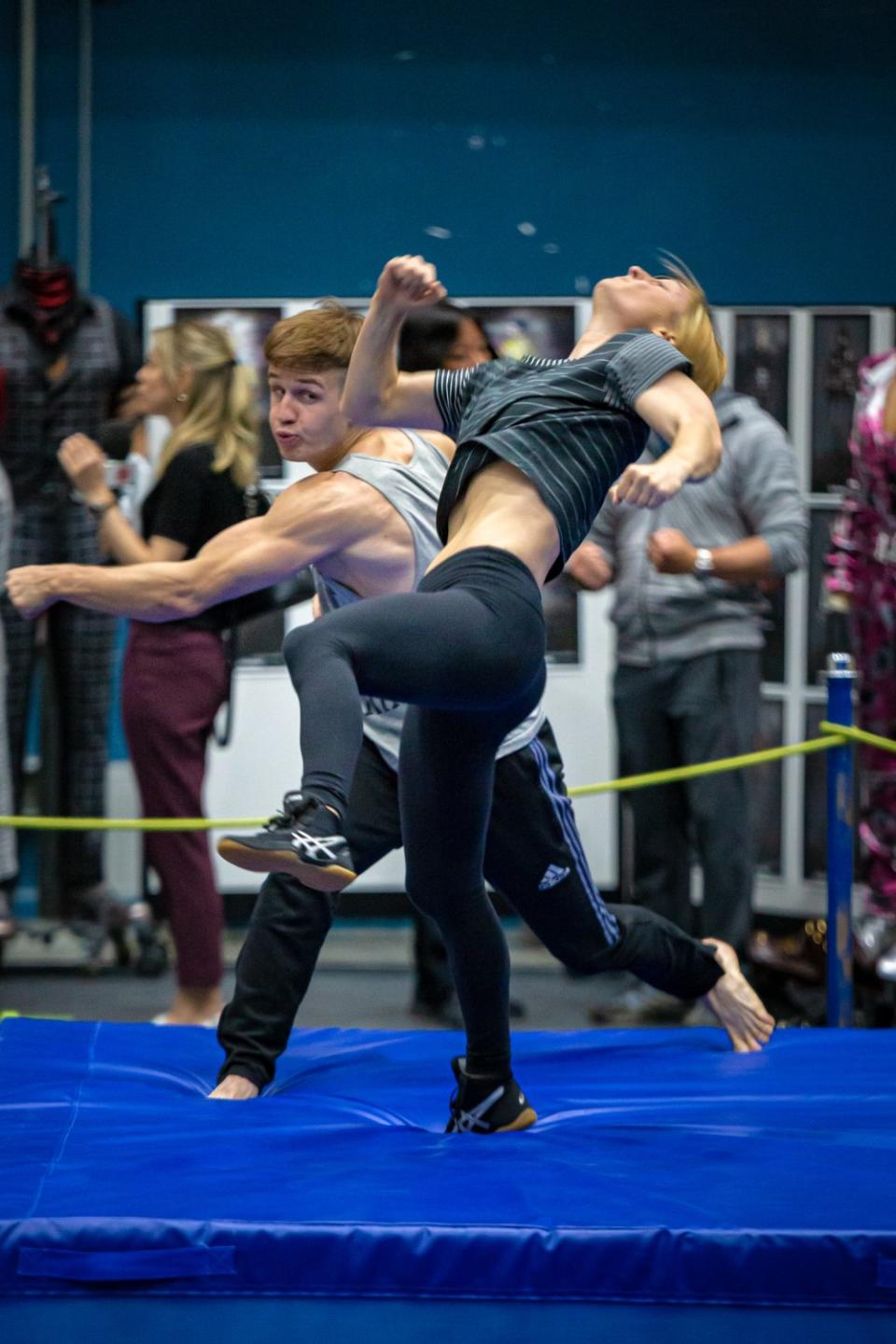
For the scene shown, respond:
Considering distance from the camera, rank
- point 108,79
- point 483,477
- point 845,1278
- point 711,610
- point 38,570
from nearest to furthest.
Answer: point 845,1278 < point 483,477 < point 38,570 < point 711,610 < point 108,79

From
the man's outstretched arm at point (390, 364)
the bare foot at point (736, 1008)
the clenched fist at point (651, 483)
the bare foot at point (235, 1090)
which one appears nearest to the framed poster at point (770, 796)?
the bare foot at point (736, 1008)

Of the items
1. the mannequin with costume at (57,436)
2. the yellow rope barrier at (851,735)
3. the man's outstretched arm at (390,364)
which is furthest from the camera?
the mannequin with costume at (57,436)

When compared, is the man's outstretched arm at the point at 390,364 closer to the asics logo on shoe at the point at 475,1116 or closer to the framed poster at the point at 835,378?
the asics logo on shoe at the point at 475,1116

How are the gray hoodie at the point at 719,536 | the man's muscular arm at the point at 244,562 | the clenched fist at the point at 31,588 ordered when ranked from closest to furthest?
1. the clenched fist at the point at 31,588
2. the man's muscular arm at the point at 244,562
3. the gray hoodie at the point at 719,536

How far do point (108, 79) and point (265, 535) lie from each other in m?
3.19

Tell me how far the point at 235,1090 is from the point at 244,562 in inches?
32.1

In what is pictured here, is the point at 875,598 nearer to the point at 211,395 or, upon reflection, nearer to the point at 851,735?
the point at 851,735

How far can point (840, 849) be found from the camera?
11.1ft

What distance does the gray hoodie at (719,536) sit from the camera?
13.4 feet

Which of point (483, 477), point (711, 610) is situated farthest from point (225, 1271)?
point (711, 610)

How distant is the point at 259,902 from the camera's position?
272 centimetres

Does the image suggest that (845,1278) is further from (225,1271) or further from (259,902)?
(259,902)

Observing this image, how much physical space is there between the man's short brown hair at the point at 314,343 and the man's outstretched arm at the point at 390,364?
0.77 feet

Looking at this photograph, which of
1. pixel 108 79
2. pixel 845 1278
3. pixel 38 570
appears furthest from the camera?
pixel 108 79
